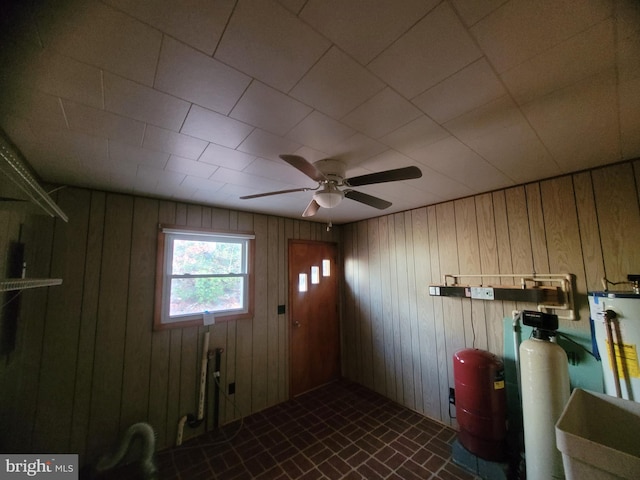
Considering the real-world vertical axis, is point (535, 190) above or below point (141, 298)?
above

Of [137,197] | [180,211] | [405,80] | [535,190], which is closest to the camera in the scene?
[405,80]

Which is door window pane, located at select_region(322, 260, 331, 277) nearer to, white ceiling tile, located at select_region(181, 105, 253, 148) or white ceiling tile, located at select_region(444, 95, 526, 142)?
white ceiling tile, located at select_region(181, 105, 253, 148)

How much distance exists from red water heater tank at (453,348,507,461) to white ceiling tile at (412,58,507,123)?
220cm

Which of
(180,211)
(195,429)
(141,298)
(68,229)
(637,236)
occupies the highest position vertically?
(180,211)

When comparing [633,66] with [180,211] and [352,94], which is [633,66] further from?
[180,211]

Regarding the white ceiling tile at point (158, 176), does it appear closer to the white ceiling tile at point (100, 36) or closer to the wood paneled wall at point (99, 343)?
the wood paneled wall at point (99, 343)

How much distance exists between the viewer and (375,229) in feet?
12.6

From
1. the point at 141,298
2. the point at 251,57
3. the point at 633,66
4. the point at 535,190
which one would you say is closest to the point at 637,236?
the point at 535,190

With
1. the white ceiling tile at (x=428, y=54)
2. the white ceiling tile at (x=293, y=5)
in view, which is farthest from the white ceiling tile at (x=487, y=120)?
the white ceiling tile at (x=293, y=5)

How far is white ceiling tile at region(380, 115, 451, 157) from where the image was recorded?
142 centimetres

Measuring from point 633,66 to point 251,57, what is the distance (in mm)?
1538

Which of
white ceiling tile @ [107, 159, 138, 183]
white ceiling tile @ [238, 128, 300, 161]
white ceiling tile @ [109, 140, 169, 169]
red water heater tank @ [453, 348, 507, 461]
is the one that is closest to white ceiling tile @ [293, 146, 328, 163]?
white ceiling tile @ [238, 128, 300, 161]

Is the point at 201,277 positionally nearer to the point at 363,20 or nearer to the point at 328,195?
the point at 328,195

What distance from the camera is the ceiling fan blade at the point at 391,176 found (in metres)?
1.43
